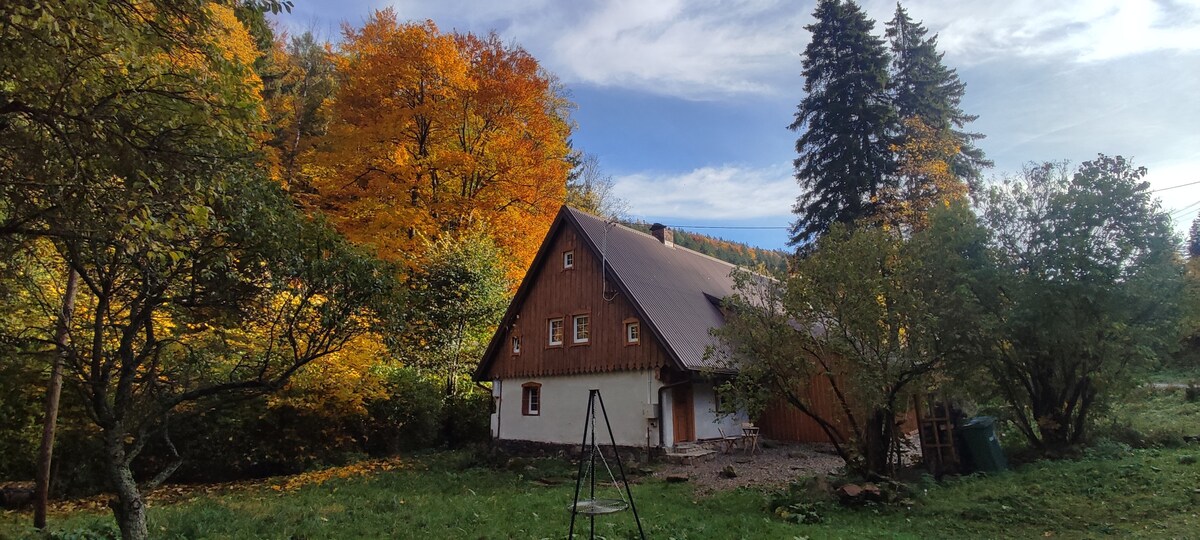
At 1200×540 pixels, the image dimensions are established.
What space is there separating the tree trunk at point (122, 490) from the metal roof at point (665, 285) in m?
11.2

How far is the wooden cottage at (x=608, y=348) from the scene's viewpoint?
16391mm

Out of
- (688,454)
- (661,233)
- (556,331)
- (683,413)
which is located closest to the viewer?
(688,454)

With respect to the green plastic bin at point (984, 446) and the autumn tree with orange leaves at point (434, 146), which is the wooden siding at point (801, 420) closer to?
the green plastic bin at point (984, 446)

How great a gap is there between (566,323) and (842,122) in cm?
1382

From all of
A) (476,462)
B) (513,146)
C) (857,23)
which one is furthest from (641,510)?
(857,23)

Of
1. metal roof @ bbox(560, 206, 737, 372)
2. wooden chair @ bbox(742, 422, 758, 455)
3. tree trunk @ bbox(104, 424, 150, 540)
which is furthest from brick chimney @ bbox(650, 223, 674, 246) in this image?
tree trunk @ bbox(104, 424, 150, 540)

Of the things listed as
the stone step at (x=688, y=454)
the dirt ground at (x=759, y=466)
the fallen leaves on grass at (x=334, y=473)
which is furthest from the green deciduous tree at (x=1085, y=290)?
the fallen leaves on grass at (x=334, y=473)

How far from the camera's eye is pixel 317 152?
21938 millimetres

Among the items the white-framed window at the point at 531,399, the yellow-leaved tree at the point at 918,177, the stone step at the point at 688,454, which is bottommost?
the stone step at the point at 688,454

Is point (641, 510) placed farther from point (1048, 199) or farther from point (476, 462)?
point (1048, 199)

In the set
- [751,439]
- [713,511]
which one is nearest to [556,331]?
[751,439]

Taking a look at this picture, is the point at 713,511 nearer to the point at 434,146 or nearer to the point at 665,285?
the point at 665,285

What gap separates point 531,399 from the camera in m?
19.3

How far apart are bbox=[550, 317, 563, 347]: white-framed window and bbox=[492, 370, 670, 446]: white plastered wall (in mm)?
1133
